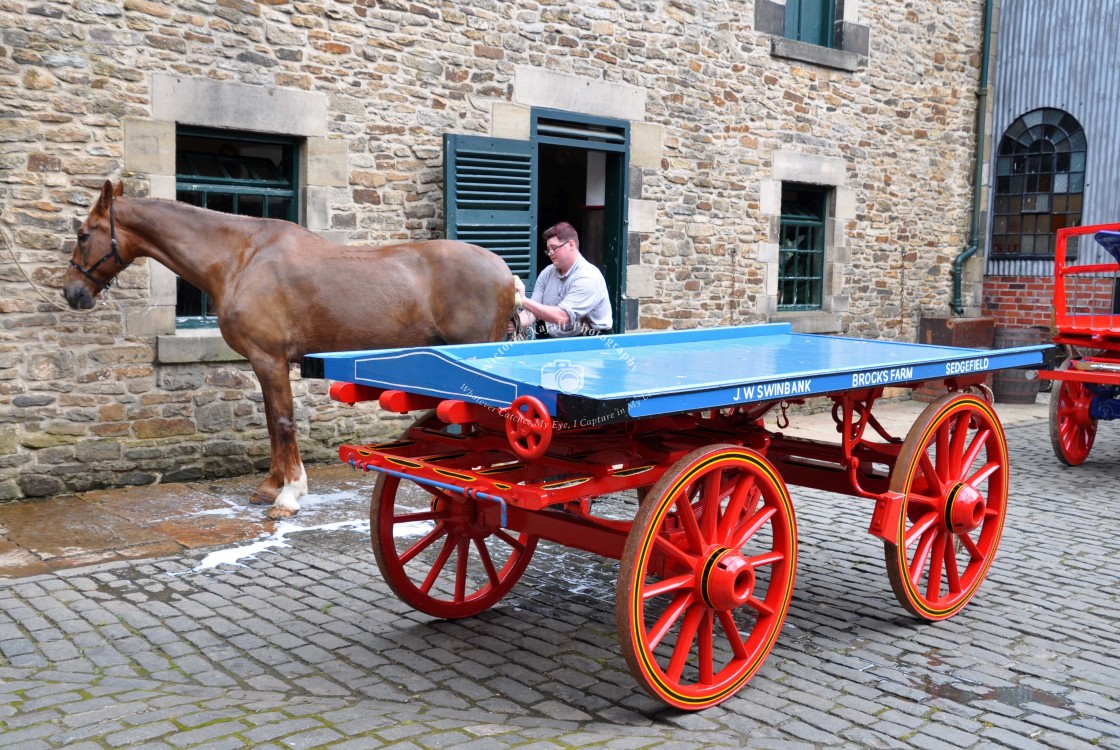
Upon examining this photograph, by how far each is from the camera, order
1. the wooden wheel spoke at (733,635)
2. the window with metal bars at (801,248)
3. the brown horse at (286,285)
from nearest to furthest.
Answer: the wooden wheel spoke at (733,635), the brown horse at (286,285), the window with metal bars at (801,248)

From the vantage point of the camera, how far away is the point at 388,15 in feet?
27.6

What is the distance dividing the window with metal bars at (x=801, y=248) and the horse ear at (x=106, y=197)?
25.0 feet

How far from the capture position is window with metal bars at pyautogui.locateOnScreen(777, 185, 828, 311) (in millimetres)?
12438

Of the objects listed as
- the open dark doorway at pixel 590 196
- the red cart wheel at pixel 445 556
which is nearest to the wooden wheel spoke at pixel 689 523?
the red cart wheel at pixel 445 556

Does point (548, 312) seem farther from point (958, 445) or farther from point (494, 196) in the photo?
point (958, 445)

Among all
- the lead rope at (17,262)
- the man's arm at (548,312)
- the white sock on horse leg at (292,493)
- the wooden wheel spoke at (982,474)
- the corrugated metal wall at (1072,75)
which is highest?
the corrugated metal wall at (1072,75)

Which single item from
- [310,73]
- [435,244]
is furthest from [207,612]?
[310,73]

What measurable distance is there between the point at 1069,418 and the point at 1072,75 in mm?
7337

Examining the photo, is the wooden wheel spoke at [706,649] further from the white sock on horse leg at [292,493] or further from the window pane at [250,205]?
the window pane at [250,205]

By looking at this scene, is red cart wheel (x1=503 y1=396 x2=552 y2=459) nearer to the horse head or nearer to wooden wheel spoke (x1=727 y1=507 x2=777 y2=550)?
wooden wheel spoke (x1=727 y1=507 x2=777 y2=550)

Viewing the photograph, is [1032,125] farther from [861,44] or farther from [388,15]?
[388,15]

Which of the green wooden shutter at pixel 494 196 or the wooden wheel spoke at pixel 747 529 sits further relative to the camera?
the green wooden shutter at pixel 494 196

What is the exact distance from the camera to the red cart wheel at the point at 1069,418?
9.03 m

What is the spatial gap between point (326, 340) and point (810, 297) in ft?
24.0
